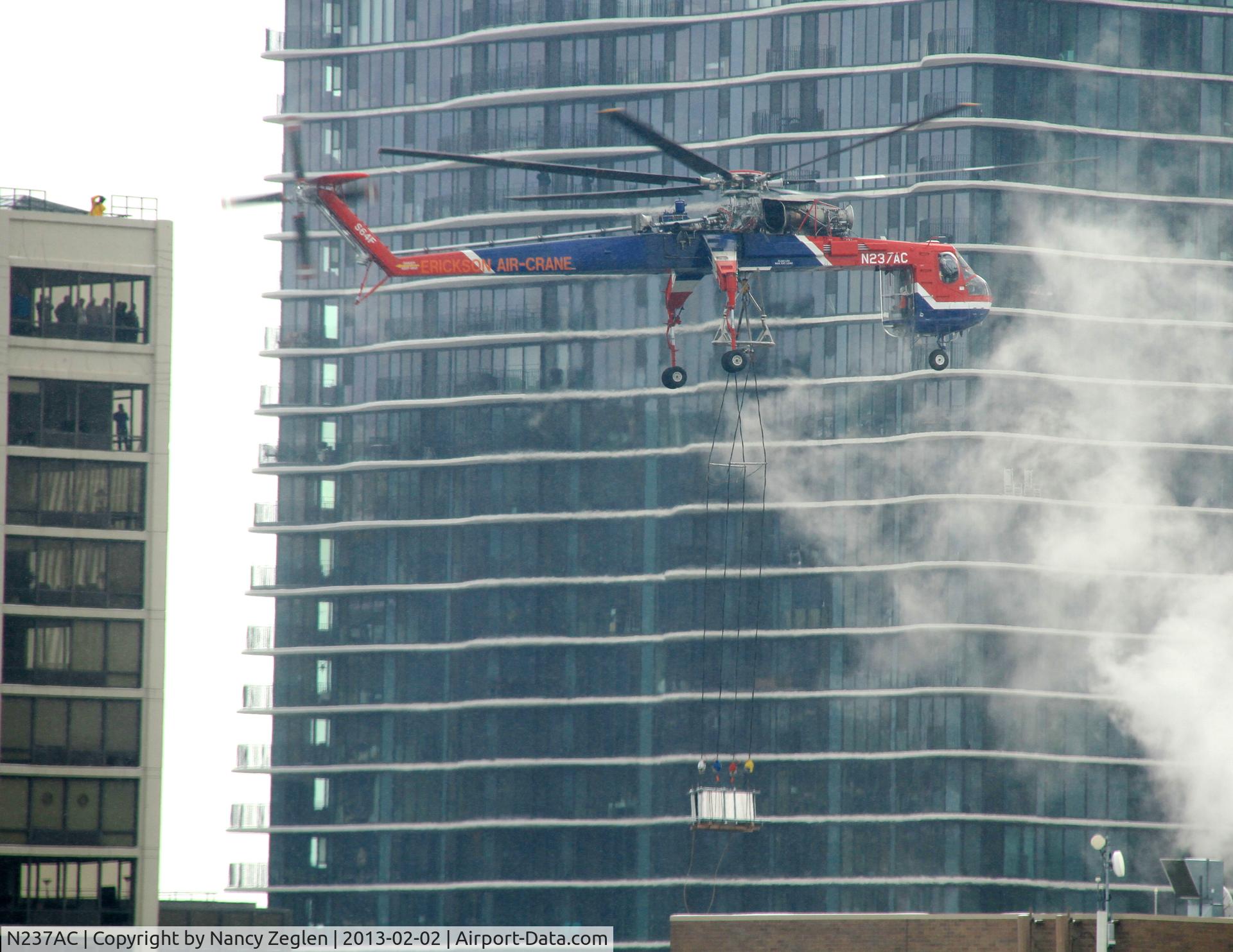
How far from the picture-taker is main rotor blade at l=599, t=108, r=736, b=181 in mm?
87250

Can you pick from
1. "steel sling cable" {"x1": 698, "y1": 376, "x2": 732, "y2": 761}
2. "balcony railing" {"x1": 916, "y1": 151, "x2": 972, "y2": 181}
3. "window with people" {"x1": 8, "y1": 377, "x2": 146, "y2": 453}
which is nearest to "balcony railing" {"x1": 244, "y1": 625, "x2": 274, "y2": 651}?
"steel sling cable" {"x1": 698, "y1": 376, "x2": 732, "y2": 761}

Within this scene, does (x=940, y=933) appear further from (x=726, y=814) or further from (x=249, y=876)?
(x=249, y=876)

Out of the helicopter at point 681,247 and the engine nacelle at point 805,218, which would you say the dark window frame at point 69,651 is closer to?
the helicopter at point 681,247

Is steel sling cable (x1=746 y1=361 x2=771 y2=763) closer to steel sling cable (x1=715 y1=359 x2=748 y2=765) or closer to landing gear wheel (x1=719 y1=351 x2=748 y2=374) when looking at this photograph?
steel sling cable (x1=715 y1=359 x2=748 y2=765)

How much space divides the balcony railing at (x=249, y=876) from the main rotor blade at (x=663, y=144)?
85132mm

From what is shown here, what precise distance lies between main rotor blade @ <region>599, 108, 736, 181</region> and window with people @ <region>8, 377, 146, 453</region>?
25672 millimetres

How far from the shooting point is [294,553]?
582 feet

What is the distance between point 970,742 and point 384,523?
3849 centimetres

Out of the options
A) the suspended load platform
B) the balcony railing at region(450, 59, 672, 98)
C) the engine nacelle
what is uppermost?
the balcony railing at region(450, 59, 672, 98)

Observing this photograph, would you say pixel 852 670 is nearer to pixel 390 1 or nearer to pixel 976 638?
pixel 976 638

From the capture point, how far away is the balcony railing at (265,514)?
178 m

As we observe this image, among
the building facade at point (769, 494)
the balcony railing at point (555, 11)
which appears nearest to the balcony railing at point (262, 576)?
the building facade at point (769, 494)

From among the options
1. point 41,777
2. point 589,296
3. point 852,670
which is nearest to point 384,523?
point 589,296

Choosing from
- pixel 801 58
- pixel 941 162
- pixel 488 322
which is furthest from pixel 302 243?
pixel 488 322
